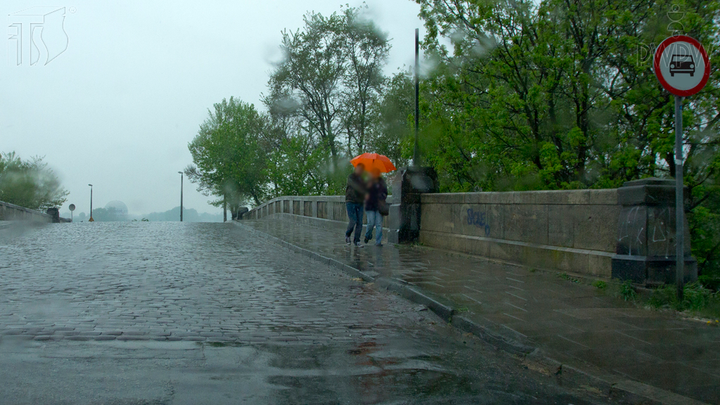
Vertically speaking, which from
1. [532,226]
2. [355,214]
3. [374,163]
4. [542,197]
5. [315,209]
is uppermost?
[374,163]

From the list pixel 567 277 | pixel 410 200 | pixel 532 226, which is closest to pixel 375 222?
pixel 410 200

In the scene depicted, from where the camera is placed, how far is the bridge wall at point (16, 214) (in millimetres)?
26809

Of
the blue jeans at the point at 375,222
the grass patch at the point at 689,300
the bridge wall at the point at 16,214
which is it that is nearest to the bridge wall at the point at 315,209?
the blue jeans at the point at 375,222

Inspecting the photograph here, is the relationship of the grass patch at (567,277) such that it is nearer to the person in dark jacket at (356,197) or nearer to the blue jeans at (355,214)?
the person in dark jacket at (356,197)

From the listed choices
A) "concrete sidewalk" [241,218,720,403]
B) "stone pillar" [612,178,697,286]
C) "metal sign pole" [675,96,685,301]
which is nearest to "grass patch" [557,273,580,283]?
"concrete sidewalk" [241,218,720,403]

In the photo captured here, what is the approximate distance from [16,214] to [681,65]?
31230mm

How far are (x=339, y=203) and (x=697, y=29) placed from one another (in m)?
11.3

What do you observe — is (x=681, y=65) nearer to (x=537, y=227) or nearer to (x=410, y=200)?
(x=537, y=227)

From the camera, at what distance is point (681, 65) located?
5.86 meters

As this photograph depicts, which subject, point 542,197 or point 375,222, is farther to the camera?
point 375,222

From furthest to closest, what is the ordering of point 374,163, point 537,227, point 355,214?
1. point 374,163
2. point 355,214
3. point 537,227

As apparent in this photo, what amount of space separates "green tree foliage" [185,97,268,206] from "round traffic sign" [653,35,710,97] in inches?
1777

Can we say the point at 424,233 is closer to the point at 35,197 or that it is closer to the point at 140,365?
the point at 140,365

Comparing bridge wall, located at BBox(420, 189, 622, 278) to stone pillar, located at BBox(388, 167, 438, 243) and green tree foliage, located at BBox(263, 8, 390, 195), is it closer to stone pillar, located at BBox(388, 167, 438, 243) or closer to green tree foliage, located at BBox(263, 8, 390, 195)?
stone pillar, located at BBox(388, 167, 438, 243)
